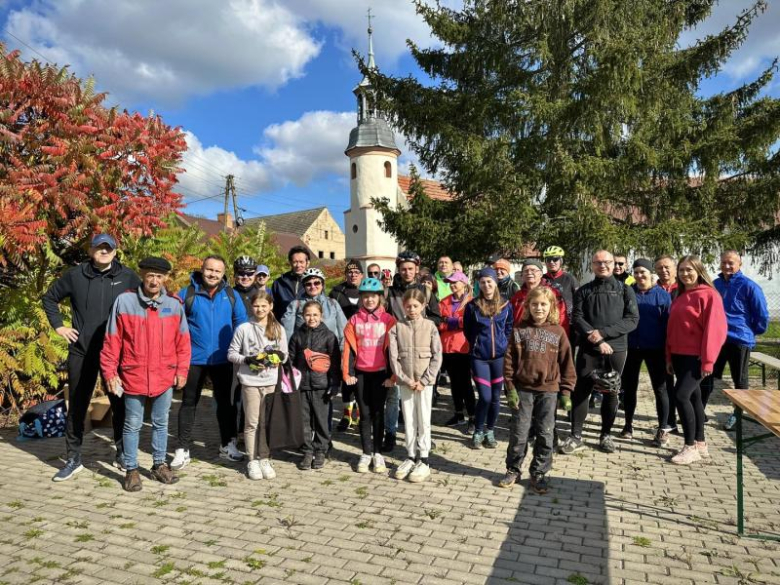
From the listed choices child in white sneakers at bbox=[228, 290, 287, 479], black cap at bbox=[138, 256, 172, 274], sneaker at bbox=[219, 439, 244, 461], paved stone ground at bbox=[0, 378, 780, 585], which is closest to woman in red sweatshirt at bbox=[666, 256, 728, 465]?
paved stone ground at bbox=[0, 378, 780, 585]

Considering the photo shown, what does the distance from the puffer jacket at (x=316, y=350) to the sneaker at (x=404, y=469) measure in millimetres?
1002

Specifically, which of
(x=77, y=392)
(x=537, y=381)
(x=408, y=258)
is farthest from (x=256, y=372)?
(x=537, y=381)

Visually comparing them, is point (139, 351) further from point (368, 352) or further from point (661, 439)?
point (661, 439)

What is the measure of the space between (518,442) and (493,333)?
1346mm

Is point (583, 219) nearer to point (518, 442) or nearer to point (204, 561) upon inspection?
point (518, 442)

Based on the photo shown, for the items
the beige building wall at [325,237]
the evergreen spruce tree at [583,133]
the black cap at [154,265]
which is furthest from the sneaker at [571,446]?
the beige building wall at [325,237]

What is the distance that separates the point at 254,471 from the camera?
17.0 feet

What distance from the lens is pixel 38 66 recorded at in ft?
22.4

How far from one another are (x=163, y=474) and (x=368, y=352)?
85.4 inches

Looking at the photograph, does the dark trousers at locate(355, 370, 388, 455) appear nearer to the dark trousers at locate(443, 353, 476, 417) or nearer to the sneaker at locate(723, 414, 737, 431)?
the dark trousers at locate(443, 353, 476, 417)

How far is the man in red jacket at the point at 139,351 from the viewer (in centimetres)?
485

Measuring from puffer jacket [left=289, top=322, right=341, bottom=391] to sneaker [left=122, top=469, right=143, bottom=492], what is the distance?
162cm

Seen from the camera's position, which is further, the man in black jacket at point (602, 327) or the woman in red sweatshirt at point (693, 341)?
the man in black jacket at point (602, 327)

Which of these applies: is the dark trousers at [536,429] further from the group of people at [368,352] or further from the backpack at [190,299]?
the backpack at [190,299]
